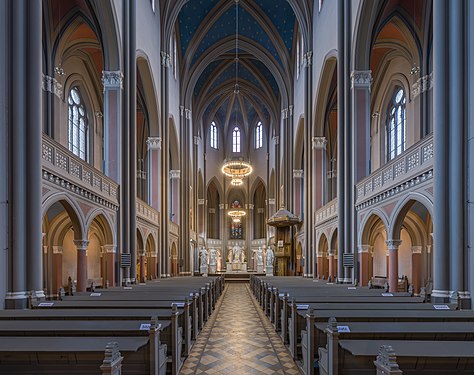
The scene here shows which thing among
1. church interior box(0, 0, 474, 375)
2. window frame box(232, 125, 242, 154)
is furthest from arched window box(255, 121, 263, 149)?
church interior box(0, 0, 474, 375)

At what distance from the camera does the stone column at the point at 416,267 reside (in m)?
17.4

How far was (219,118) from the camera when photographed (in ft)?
143

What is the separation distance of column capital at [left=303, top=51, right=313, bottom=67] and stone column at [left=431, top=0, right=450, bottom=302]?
14332mm

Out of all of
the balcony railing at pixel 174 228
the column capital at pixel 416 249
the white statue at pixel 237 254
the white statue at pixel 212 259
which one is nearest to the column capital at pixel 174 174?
the balcony railing at pixel 174 228

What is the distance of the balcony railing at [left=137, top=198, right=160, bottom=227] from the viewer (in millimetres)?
17966

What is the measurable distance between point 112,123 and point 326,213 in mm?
9789

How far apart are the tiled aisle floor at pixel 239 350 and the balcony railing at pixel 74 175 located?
4.67 m

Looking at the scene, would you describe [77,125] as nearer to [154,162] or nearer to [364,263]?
[154,162]

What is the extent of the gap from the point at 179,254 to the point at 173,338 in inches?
924

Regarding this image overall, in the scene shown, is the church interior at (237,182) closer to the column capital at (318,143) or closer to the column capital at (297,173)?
the column capital at (318,143)

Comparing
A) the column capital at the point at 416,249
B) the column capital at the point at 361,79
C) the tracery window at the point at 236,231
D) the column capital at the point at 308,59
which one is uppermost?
the column capital at the point at 308,59

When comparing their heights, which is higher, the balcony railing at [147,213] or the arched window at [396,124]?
the arched window at [396,124]

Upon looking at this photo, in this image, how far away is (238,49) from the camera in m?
32.1

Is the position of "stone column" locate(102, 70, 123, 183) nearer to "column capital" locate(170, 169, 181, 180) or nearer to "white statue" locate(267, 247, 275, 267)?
"column capital" locate(170, 169, 181, 180)
